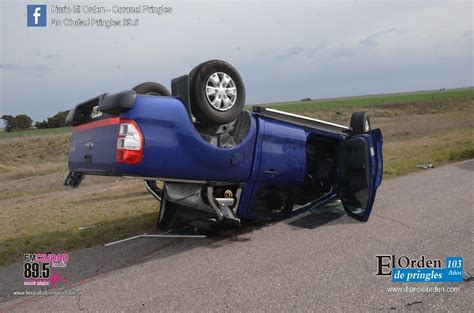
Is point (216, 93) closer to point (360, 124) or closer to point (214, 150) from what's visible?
point (214, 150)

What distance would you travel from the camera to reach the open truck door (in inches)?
→ 231

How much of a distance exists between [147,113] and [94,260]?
Answer: 2.04m

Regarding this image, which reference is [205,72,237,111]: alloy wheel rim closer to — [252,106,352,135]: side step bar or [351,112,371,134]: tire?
[252,106,352,135]: side step bar

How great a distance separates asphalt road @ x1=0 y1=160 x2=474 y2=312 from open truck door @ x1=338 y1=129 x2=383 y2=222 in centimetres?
24

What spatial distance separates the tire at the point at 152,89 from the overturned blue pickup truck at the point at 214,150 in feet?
0.04

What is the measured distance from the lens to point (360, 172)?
20.0 feet

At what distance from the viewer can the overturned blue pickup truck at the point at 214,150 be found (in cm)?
429

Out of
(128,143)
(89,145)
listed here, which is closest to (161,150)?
(128,143)

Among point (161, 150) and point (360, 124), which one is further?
point (360, 124)

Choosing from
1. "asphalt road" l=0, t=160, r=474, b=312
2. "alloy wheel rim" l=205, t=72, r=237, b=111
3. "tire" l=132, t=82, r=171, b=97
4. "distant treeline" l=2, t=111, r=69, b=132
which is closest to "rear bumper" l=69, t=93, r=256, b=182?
"alloy wheel rim" l=205, t=72, r=237, b=111

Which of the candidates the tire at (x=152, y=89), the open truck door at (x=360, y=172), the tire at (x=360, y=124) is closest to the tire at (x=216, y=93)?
the tire at (x=152, y=89)

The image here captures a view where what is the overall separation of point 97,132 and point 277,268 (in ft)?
8.07

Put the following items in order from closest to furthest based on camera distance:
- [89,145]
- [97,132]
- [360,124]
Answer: [97,132], [89,145], [360,124]

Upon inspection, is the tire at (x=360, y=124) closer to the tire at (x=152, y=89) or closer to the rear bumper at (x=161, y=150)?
the rear bumper at (x=161, y=150)
